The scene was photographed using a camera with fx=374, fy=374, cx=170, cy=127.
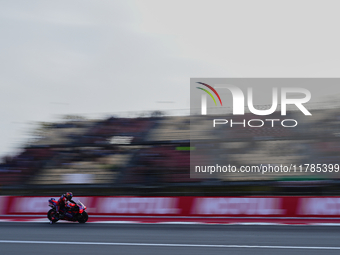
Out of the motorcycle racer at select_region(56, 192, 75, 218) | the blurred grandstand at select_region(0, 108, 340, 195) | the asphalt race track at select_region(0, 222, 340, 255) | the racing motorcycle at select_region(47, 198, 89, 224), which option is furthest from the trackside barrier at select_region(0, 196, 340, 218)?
the blurred grandstand at select_region(0, 108, 340, 195)

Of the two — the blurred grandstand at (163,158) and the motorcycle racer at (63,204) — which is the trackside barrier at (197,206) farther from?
the blurred grandstand at (163,158)

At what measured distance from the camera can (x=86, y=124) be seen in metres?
19.6

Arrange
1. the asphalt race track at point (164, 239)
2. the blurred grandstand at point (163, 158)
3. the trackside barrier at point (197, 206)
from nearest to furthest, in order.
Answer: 1. the asphalt race track at point (164, 239)
2. the trackside barrier at point (197, 206)
3. the blurred grandstand at point (163, 158)

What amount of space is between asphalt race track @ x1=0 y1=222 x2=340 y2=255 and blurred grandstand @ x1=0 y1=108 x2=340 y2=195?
475 centimetres

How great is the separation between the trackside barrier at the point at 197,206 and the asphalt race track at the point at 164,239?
1704 millimetres

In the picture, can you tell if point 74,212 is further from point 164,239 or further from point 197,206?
point 197,206

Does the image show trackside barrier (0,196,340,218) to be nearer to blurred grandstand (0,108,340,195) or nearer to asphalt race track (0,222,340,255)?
asphalt race track (0,222,340,255)

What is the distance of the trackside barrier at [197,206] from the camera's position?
39.5 feet

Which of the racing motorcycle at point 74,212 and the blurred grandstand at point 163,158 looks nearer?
the racing motorcycle at point 74,212

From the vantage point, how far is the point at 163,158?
54.3ft

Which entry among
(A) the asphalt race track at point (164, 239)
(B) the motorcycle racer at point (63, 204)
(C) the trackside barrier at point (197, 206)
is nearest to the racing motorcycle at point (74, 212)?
(B) the motorcycle racer at point (63, 204)

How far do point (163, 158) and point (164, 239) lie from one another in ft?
25.9

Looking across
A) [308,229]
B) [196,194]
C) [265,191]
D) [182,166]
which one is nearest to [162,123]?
[182,166]

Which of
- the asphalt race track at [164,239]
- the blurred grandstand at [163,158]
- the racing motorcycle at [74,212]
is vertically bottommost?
the asphalt race track at [164,239]
